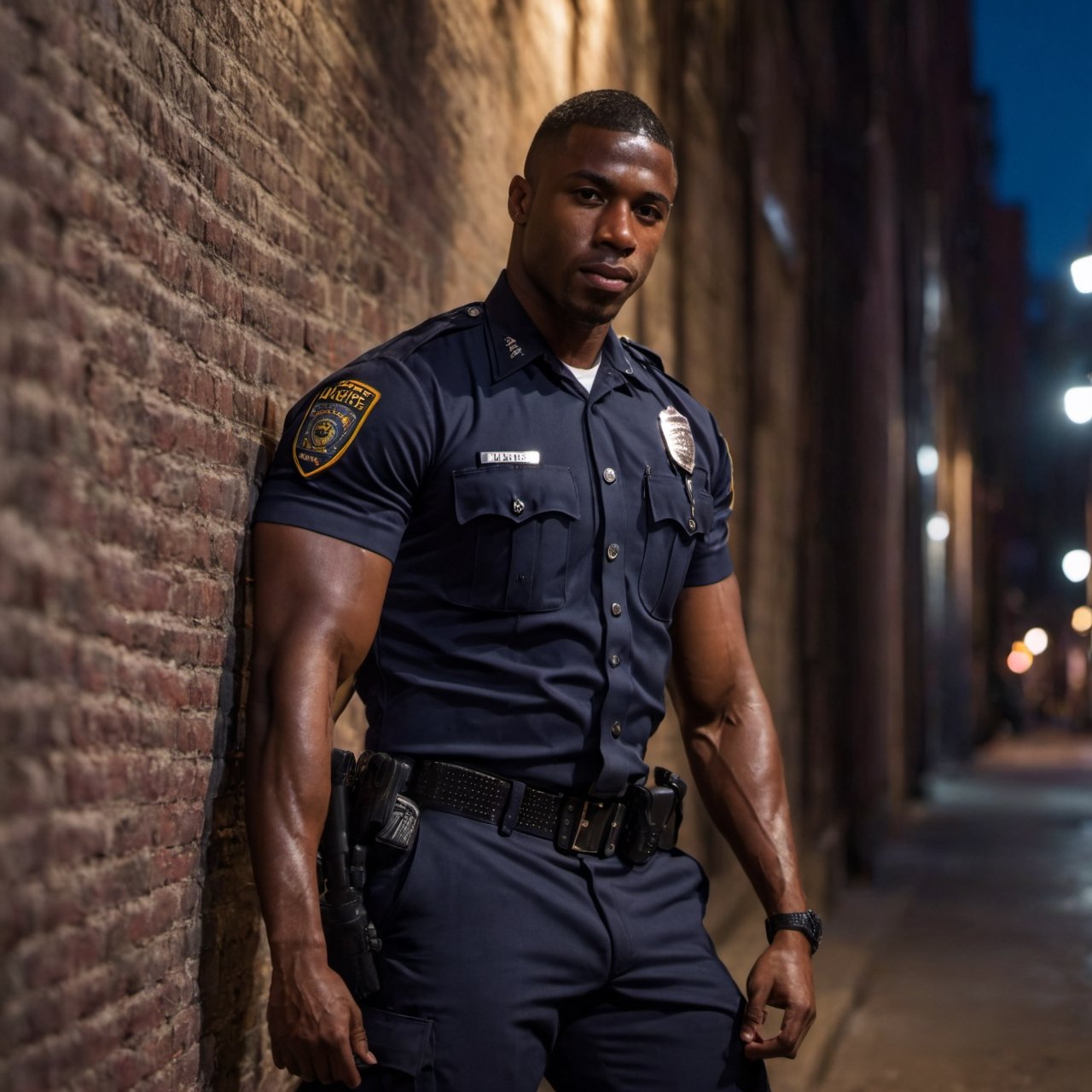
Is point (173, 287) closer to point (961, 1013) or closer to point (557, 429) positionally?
point (557, 429)

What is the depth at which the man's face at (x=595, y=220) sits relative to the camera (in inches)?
107

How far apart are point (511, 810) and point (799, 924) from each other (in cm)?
63

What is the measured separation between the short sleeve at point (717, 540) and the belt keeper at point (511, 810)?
23.3 inches

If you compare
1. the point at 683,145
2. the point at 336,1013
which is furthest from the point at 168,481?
the point at 683,145

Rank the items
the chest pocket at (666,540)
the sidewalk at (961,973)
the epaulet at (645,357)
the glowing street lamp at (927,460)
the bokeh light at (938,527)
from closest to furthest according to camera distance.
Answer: the chest pocket at (666,540) < the epaulet at (645,357) < the sidewalk at (961,973) < the glowing street lamp at (927,460) < the bokeh light at (938,527)

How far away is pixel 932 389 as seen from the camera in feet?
75.4

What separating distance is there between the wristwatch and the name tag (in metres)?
0.93

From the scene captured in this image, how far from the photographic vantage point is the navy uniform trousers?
7.86 ft

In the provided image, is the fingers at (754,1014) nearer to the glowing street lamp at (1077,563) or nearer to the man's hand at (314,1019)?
the man's hand at (314,1019)

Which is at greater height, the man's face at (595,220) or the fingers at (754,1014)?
the man's face at (595,220)

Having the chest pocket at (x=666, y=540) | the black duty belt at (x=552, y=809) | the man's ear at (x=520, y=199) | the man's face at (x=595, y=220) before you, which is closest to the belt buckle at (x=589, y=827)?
the black duty belt at (x=552, y=809)

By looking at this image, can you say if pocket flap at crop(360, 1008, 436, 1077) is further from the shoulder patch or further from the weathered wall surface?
the shoulder patch

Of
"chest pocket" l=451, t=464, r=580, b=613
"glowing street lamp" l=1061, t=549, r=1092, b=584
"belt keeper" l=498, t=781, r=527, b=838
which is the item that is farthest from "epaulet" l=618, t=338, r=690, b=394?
"glowing street lamp" l=1061, t=549, r=1092, b=584

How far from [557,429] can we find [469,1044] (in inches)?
39.2
